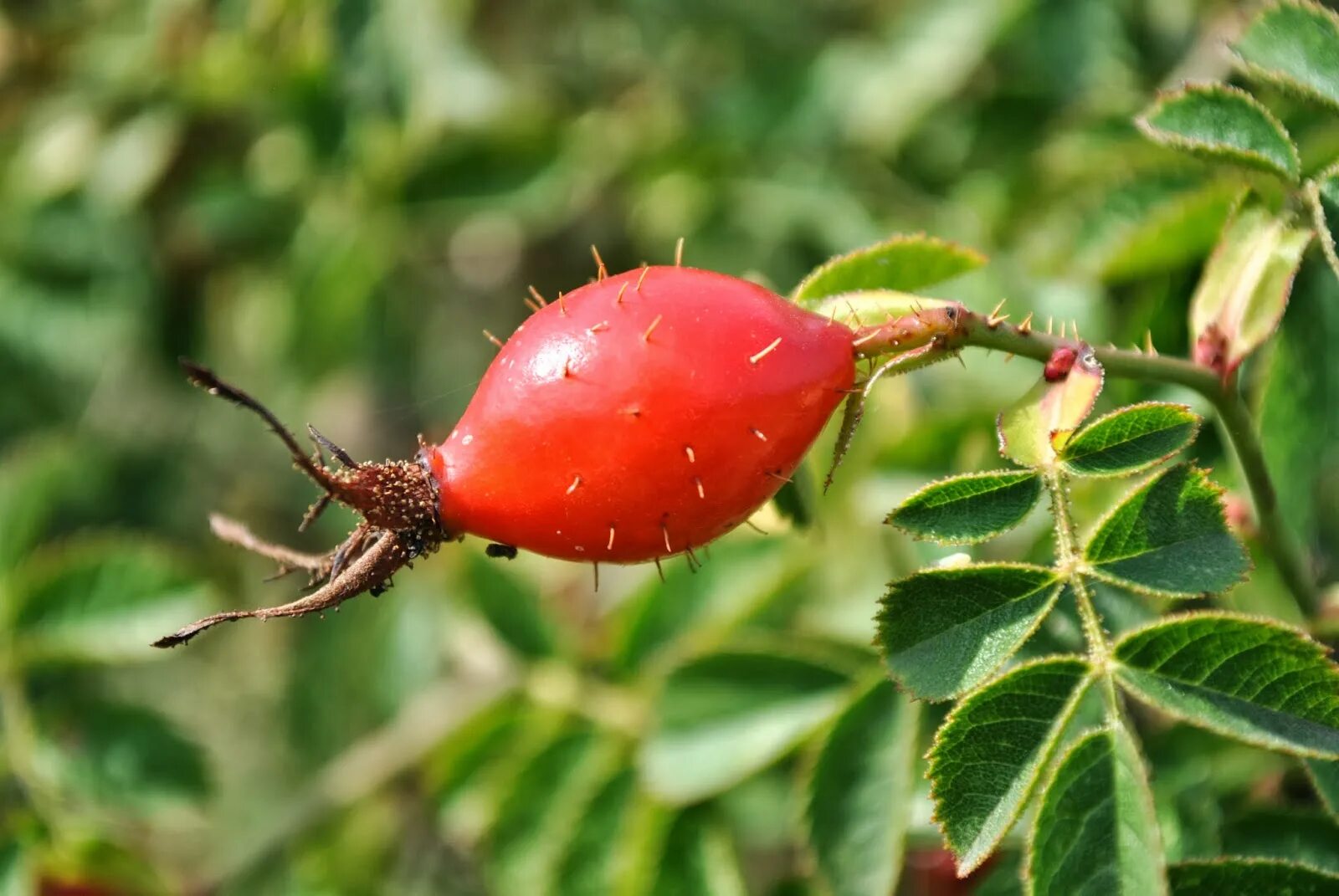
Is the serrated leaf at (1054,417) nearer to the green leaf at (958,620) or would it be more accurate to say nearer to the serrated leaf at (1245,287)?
the green leaf at (958,620)

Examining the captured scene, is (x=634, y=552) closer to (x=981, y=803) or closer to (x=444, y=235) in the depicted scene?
(x=981, y=803)

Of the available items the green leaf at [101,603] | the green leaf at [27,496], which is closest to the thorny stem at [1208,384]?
the green leaf at [101,603]

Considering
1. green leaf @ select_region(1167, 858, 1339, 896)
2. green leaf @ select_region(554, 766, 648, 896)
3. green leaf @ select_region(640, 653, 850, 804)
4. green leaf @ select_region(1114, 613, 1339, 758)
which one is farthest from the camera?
green leaf @ select_region(554, 766, 648, 896)

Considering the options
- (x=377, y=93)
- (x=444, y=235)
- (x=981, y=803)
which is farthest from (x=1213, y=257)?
(x=444, y=235)

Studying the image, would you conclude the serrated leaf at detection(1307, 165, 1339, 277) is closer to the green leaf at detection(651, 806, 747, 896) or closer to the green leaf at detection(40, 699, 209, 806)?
the green leaf at detection(651, 806, 747, 896)

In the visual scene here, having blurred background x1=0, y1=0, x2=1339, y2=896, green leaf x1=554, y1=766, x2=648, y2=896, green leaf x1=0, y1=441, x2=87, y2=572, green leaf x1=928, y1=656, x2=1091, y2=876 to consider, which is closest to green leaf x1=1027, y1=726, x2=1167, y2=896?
green leaf x1=928, y1=656, x2=1091, y2=876

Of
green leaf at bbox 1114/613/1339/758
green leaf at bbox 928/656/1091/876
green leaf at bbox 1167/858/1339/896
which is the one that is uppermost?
green leaf at bbox 1114/613/1339/758

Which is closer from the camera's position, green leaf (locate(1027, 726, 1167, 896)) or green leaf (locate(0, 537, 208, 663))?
green leaf (locate(1027, 726, 1167, 896))
